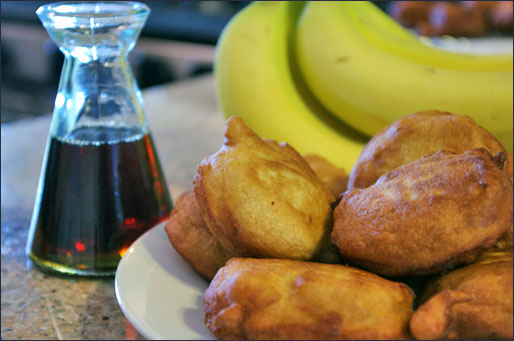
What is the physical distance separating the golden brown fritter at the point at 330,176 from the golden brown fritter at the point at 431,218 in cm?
17

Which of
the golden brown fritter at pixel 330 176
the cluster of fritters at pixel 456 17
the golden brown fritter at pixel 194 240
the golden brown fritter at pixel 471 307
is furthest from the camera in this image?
the cluster of fritters at pixel 456 17

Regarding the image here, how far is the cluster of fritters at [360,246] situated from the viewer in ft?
1.28

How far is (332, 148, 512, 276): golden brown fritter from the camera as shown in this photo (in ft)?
1.34

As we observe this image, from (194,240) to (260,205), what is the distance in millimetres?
88

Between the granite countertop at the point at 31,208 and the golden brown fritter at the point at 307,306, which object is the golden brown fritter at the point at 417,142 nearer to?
the golden brown fritter at the point at 307,306

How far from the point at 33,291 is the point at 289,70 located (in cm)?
49

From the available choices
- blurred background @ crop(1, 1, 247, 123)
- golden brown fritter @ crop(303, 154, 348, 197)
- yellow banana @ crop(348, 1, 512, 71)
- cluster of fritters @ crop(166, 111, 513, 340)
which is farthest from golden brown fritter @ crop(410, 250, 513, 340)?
blurred background @ crop(1, 1, 247, 123)

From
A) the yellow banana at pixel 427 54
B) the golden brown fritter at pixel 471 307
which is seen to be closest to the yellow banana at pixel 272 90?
the yellow banana at pixel 427 54

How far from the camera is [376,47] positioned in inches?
35.2

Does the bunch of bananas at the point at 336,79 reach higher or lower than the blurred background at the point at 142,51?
higher

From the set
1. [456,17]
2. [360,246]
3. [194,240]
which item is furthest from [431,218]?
[456,17]

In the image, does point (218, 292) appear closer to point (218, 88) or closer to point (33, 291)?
point (33, 291)

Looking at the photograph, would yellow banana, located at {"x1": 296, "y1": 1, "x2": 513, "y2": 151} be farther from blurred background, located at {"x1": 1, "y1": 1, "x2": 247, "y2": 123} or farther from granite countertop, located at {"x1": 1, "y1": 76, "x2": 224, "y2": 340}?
blurred background, located at {"x1": 1, "y1": 1, "x2": 247, "y2": 123}

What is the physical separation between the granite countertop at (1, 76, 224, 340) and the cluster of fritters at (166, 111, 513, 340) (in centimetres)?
15
